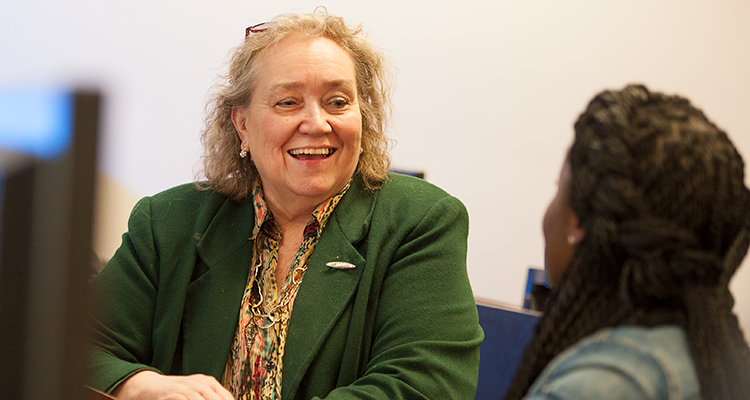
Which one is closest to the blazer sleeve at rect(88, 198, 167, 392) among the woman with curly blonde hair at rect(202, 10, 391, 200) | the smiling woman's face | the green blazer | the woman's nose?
the green blazer

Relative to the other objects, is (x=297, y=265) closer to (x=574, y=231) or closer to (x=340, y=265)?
(x=340, y=265)

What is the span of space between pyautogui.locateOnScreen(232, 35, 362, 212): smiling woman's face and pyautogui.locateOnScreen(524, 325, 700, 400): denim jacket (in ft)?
2.86

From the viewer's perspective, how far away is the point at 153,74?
2.45 metres

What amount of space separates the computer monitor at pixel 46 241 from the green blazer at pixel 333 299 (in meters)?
0.74

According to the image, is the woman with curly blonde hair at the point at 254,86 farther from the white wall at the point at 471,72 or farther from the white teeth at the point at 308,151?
the white wall at the point at 471,72

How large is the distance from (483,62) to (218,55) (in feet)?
3.65

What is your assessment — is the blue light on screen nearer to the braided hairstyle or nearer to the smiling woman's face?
the braided hairstyle

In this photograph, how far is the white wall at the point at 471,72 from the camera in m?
1.19

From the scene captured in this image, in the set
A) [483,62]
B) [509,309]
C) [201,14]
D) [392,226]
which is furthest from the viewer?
[201,14]

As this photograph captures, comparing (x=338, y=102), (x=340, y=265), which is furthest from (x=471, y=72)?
(x=340, y=265)

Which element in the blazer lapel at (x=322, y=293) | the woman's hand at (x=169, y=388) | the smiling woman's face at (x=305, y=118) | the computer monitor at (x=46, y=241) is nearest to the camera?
the computer monitor at (x=46, y=241)

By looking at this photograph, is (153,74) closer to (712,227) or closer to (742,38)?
(742,38)

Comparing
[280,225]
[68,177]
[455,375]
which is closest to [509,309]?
[455,375]

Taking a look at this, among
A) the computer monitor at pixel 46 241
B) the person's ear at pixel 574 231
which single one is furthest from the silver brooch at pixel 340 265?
the computer monitor at pixel 46 241
